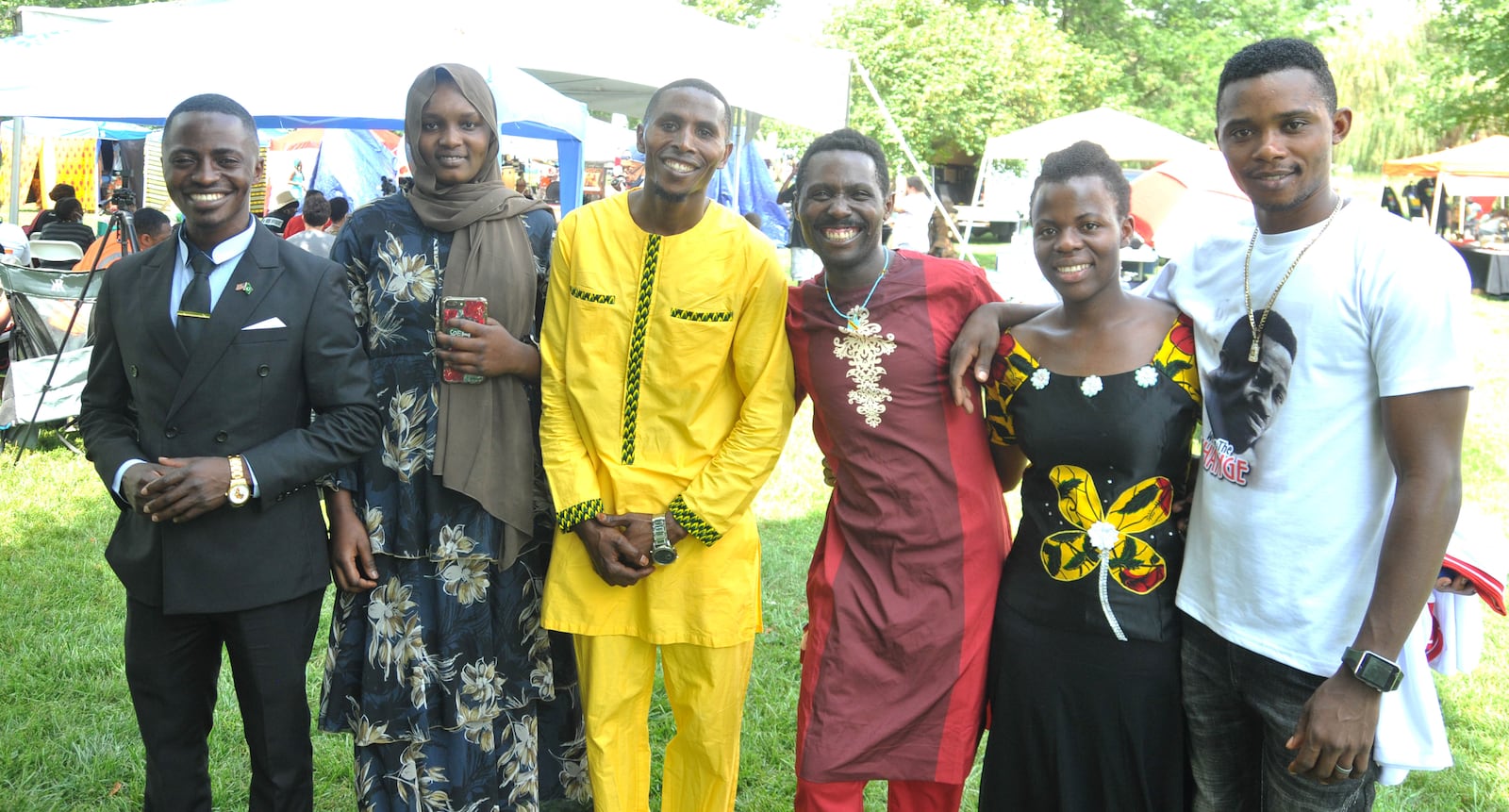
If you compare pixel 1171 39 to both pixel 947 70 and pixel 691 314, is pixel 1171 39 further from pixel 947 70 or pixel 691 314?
pixel 691 314

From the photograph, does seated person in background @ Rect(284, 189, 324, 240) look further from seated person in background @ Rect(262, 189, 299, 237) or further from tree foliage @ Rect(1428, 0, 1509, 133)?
tree foliage @ Rect(1428, 0, 1509, 133)

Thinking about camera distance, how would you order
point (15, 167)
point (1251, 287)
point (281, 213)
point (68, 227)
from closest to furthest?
point (1251, 287), point (68, 227), point (15, 167), point (281, 213)

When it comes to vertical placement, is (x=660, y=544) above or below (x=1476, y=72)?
below

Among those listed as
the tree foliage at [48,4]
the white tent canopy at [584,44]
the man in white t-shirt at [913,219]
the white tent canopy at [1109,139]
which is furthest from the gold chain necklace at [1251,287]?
the tree foliage at [48,4]

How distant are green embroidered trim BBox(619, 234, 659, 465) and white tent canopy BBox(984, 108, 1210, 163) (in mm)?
12579

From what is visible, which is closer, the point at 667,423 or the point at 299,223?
the point at 667,423

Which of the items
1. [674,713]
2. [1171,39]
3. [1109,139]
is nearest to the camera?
[674,713]

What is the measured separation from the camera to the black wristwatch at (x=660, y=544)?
8.68 feet

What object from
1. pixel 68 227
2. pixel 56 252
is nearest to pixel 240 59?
pixel 56 252

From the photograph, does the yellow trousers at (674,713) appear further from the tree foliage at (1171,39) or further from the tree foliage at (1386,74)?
the tree foliage at (1386,74)

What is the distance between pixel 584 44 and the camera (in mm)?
8805

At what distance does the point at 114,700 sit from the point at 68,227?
814cm

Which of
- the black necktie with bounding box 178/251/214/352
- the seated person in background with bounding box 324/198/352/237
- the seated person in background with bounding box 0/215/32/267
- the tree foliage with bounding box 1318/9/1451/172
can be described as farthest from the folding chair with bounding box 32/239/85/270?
the tree foliage with bounding box 1318/9/1451/172

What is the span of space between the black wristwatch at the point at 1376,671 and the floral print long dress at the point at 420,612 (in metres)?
1.87
